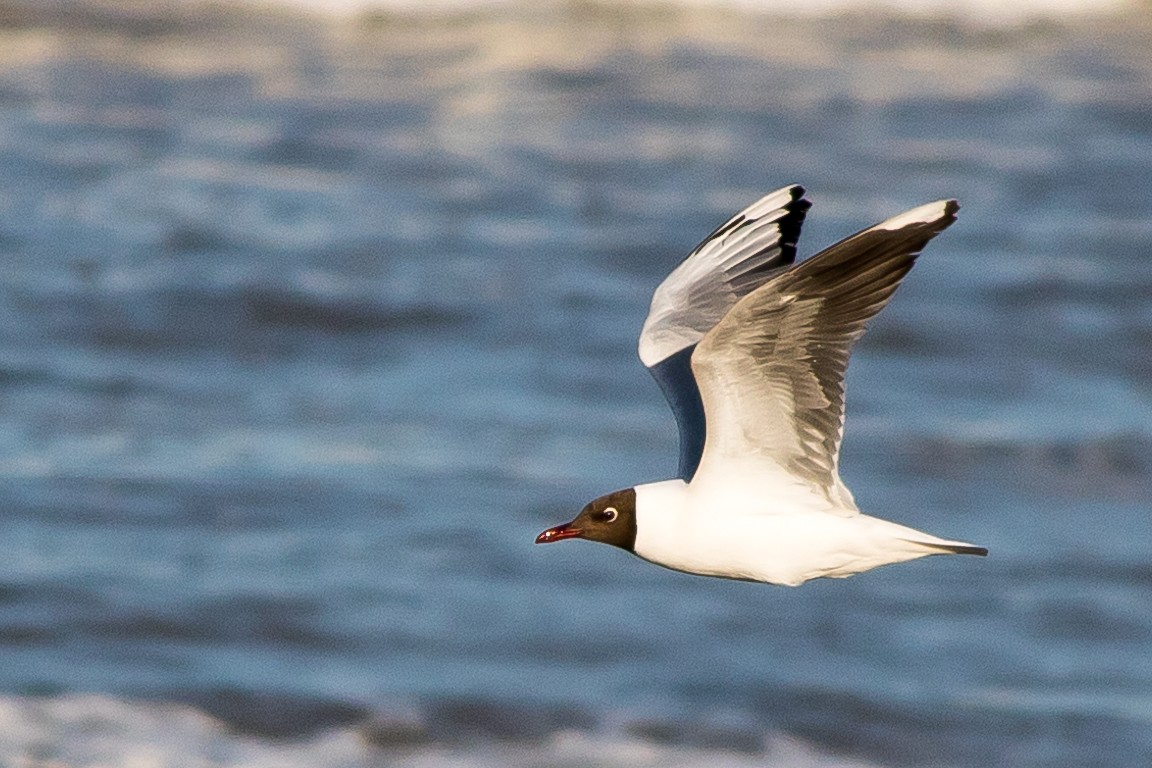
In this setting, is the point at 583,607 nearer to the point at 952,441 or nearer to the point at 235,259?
the point at 952,441

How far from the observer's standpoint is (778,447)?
5305 mm

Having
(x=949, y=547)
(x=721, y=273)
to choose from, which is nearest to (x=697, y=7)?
(x=721, y=273)

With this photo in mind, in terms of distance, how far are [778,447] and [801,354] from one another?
13.1 inches

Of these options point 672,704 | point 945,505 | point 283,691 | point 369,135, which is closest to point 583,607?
point 672,704

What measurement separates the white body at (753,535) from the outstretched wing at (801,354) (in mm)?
77

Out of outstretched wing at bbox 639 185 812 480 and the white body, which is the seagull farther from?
outstretched wing at bbox 639 185 812 480

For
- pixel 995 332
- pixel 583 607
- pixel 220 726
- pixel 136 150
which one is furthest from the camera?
pixel 136 150

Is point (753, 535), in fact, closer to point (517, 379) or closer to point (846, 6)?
point (517, 379)

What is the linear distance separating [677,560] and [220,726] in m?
5.24

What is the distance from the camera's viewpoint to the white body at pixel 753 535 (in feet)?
17.3

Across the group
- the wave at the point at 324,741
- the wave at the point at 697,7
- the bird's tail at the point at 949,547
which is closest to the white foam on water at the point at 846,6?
the wave at the point at 697,7

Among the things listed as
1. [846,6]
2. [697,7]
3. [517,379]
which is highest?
[697,7]

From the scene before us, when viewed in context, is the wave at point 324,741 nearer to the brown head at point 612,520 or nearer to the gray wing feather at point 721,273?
the gray wing feather at point 721,273

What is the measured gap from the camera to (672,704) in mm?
10414
